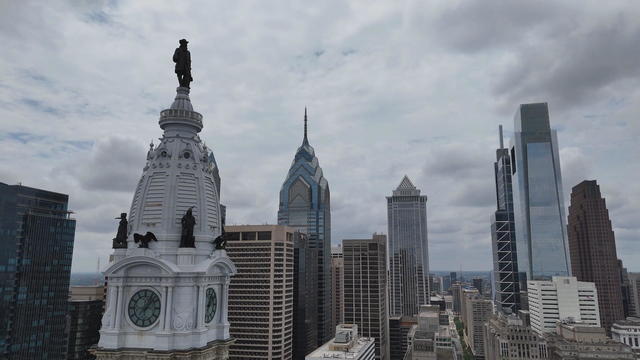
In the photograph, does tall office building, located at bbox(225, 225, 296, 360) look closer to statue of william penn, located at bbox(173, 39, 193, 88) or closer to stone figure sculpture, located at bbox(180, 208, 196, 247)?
statue of william penn, located at bbox(173, 39, 193, 88)

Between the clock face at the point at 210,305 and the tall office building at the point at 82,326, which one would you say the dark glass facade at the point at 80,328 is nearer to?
the tall office building at the point at 82,326

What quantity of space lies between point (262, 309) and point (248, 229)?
94.6 ft

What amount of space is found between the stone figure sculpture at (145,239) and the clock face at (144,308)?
2.57m

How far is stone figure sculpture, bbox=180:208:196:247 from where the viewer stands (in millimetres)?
25562

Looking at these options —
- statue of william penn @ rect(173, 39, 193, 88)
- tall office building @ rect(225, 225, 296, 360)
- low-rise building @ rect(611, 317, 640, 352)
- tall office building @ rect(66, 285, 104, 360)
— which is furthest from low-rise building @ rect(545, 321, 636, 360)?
tall office building @ rect(66, 285, 104, 360)

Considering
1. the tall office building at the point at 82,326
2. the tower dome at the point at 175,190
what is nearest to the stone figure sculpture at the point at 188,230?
the tower dome at the point at 175,190

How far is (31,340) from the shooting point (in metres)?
133

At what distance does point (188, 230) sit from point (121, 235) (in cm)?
449

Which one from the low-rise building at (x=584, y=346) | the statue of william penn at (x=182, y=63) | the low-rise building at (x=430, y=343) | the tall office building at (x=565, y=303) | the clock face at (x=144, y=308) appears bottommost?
the low-rise building at (x=430, y=343)

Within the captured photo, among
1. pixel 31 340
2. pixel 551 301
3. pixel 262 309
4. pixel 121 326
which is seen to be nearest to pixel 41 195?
pixel 31 340

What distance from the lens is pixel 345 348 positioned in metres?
133

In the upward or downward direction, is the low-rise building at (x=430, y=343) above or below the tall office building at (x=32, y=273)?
below

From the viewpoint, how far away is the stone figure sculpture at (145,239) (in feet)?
83.8

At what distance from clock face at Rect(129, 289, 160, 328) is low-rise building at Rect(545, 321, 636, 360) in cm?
12882
